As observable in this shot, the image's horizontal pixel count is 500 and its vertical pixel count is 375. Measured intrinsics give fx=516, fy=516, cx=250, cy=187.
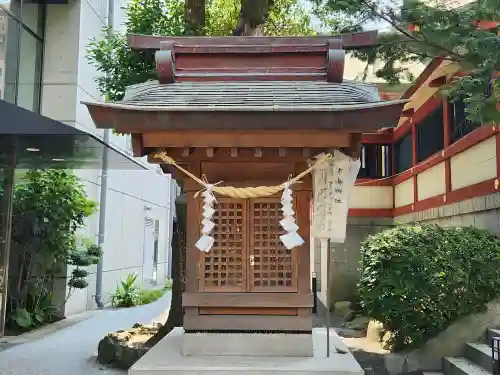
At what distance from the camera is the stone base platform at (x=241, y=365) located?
18.3 feet

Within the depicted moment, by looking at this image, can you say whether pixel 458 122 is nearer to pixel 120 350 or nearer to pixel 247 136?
pixel 247 136

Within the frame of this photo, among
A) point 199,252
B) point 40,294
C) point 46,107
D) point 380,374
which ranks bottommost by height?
point 380,374

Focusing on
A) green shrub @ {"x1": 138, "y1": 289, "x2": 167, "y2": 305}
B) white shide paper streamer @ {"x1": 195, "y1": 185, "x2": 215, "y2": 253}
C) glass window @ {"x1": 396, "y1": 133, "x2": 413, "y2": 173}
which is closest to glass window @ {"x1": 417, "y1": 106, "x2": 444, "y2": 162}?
glass window @ {"x1": 396, "y1": 133, "x2": 413, "y2": 173}

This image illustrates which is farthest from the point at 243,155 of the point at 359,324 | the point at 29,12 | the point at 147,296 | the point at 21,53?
the point at 147,296

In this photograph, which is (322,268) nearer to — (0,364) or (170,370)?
(0,364)

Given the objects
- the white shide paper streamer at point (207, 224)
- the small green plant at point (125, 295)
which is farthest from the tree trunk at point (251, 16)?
the small green plant at point (125, 295)

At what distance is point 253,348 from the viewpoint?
242 inches

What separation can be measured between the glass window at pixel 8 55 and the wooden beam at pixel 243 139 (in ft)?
26.6

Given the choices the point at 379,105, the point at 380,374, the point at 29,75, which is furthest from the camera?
the point at 29,75

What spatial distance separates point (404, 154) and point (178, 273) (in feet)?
29.2

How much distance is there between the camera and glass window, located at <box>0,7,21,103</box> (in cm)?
1227

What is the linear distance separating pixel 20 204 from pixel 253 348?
8597mm

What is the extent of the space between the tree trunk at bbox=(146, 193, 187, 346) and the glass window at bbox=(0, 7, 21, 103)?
18.1ft

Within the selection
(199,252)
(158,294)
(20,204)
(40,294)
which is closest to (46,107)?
(20,204)
